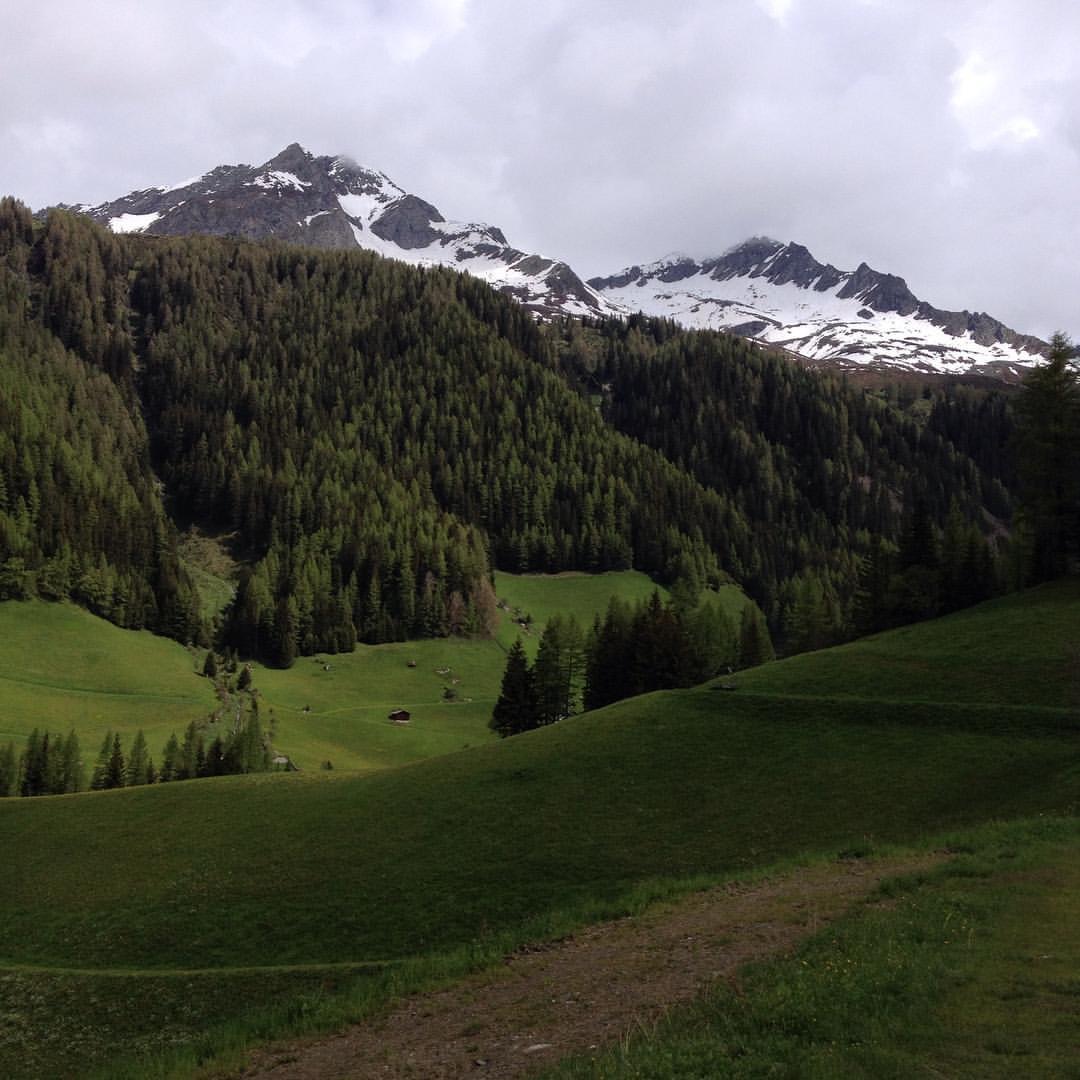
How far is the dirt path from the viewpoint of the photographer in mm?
15930

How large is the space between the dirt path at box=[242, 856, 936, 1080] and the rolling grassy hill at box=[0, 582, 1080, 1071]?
3.26 metres

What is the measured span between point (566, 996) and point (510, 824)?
71.7ft

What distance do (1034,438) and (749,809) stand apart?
2341 inches

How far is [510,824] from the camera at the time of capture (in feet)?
131

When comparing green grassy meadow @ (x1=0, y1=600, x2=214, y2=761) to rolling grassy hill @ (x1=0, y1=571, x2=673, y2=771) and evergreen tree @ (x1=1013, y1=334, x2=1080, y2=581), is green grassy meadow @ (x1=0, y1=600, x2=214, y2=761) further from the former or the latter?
evergreen tree @ (x1=1013, y1=334, x2=1080, y2=581)

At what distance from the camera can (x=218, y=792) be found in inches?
2068

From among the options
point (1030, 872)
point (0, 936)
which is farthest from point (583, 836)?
point (0, 936)

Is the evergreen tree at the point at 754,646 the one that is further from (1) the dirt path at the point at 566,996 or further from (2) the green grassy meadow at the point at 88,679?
(1) the dirt path at the point at 566,996

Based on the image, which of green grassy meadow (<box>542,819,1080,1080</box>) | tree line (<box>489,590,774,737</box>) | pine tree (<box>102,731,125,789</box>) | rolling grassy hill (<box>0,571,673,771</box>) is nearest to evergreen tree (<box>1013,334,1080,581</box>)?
tree line (<box>489,590,774,737</box>)

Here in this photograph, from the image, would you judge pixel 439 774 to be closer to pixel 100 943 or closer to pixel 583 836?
pixel 583 836

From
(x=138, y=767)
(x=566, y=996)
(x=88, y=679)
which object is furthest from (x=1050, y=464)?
(x=88, y=679)

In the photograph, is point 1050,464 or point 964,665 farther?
point 1050,464

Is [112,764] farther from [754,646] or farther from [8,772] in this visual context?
[754,646]

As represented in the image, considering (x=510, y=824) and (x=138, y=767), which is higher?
(x=510, y=824)
